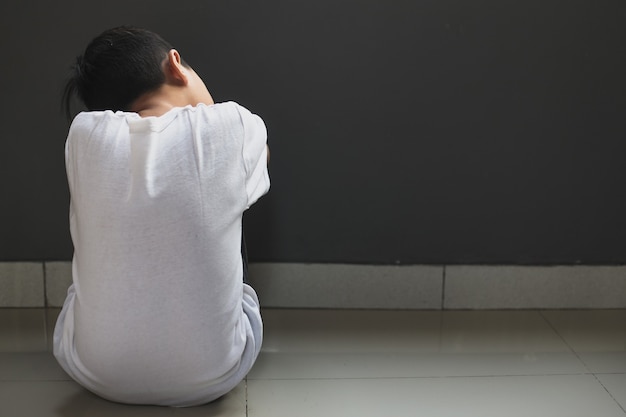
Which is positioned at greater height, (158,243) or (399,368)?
(158,243)

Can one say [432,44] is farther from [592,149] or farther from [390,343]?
[390,343]

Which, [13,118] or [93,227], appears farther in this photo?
[13,118]

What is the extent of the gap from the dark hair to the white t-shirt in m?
0.09

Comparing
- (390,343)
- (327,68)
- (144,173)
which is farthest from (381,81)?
(144,173)

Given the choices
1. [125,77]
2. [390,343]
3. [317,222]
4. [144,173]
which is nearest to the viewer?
[144,173]

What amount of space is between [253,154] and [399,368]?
0.49 meters

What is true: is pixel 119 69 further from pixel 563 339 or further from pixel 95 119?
pixel 563 339

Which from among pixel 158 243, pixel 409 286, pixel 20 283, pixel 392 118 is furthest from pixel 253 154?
pixel 20 283

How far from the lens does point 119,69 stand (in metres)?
1.11

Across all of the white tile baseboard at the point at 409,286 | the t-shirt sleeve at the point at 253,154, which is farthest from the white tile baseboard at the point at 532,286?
the t-shirt sleeve at the point at 253,154

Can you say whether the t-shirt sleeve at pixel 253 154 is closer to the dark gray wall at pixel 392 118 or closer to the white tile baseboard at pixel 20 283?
the dark gray wall at pixel 392 118

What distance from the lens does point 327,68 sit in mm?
1448

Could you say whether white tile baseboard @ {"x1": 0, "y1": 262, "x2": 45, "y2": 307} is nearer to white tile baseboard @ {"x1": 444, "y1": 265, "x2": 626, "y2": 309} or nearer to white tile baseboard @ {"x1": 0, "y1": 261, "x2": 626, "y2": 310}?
white tile baseboard @ {"x1": 0, "y1": 261, "x2": 626, "y2": 310}

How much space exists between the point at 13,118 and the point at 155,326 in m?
0.65
